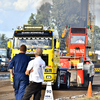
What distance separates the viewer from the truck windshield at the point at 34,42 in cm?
1523

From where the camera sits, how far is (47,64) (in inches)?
588

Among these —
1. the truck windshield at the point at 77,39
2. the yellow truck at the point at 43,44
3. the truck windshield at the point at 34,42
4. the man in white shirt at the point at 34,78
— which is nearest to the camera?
the man in white shirt at the point at 34,78

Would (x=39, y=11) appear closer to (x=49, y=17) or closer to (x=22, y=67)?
(x=49, y=17)

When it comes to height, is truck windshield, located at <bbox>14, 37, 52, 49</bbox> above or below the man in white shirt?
above

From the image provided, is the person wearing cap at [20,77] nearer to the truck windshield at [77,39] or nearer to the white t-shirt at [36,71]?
the white t-shirt at [36,71]

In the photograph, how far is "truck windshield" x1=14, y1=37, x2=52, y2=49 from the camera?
50.0 feet

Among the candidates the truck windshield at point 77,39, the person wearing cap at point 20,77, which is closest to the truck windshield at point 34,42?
the person wearing cap at point 20,77

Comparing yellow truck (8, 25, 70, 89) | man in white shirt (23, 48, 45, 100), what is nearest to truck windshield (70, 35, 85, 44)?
yellow truck (8, 25, 70, 89)

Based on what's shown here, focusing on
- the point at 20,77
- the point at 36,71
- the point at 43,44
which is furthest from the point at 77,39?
the point at 36,71

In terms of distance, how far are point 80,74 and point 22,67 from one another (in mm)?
8749

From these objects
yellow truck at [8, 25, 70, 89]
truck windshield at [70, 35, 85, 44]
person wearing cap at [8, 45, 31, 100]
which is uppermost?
truck windshield at [70, 35, 85, 44]

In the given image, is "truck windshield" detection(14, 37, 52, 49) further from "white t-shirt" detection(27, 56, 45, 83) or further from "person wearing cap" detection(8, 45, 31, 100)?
"white t-shirt" detection(27, 56, 45, 83)

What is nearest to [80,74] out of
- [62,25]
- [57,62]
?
[57,62]

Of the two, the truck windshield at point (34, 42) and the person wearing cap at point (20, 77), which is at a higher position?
the truck windshield at point (34, 42)
